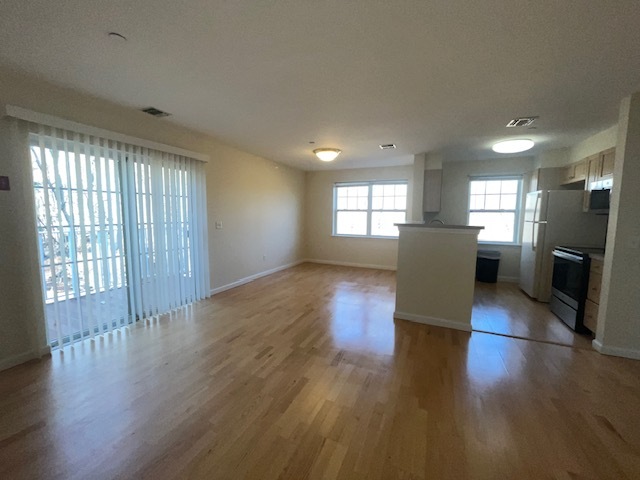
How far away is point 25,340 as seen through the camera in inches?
95.0

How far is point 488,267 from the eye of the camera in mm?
5309

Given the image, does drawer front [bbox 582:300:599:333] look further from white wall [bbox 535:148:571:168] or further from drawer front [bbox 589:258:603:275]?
white wall [bbox 535:148:571:168]

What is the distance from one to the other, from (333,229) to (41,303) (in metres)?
5.58

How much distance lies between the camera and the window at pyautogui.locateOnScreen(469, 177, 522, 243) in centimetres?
545

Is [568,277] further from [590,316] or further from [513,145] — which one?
[513,145]

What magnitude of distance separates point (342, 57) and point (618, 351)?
12.5ft

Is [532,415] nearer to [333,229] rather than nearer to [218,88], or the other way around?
[218,88]

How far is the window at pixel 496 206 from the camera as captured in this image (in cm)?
545

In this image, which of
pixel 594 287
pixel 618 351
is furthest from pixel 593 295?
pixel 618 351

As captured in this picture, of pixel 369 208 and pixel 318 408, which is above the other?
pixel 369 208

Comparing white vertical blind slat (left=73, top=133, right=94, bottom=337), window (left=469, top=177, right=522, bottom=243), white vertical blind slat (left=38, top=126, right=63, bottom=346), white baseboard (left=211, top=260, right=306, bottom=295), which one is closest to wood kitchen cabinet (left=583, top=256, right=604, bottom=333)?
window (left=469, top=177, right=522, bottom=243)

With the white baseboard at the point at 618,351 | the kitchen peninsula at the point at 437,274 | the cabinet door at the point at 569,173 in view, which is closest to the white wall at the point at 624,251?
the white baseboard at the point at 618,351

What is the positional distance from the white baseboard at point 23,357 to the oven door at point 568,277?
5.69m

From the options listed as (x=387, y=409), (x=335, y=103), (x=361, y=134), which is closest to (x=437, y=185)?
(x=361, y=134)
